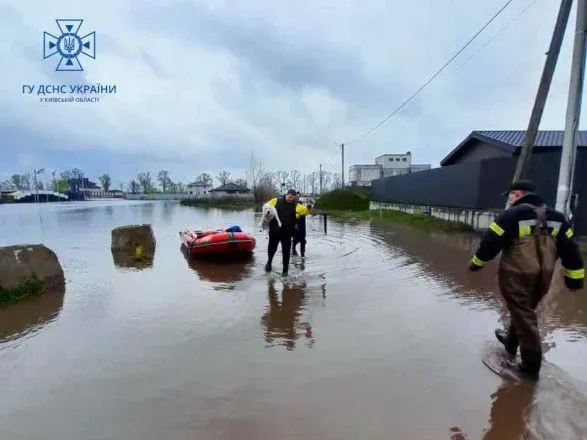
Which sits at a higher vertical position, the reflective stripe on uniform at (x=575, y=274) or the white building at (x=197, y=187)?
the reflective stripe on uniform at (x=575, y=274)

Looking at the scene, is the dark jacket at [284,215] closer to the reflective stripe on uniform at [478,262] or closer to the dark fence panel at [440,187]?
the reflective stripe on uniform at [478,262]

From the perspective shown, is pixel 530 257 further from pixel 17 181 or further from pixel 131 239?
pixel 17 181

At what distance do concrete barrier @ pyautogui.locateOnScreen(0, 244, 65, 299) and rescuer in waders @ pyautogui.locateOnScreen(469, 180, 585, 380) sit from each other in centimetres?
696

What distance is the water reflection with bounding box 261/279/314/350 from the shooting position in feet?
14.9

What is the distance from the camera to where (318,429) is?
9.30ft

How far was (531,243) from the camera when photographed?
134 inches

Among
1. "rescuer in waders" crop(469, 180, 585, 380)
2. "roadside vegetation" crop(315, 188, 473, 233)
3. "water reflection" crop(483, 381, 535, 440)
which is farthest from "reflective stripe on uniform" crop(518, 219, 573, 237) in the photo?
"roadside vegetation" crop(315, 188, 473, 233)

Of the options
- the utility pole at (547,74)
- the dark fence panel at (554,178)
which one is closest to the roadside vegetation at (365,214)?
the dark fence panel at (554,178)

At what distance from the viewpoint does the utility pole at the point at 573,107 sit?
8.34 m

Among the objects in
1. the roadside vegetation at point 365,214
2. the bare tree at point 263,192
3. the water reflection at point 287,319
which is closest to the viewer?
the water reflection at point 287,319

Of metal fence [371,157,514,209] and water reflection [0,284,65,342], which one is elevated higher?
metal fence [371,157,514,209]

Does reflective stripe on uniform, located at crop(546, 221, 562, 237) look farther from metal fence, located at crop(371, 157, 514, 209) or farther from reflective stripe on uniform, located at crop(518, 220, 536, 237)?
metal fence, located at crop(371, 157, 514, 209)

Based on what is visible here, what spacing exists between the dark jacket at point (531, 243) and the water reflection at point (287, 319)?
2.19 meters

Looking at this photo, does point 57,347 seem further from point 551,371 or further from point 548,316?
point 548,316
